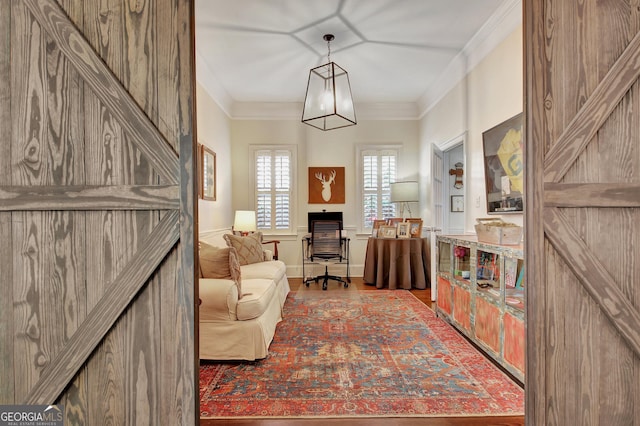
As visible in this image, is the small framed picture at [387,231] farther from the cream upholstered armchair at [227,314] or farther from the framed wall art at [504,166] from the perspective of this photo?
the cream upholstered armchair at [227,314]

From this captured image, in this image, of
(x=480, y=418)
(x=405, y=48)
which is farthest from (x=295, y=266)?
(x=480, y=418)

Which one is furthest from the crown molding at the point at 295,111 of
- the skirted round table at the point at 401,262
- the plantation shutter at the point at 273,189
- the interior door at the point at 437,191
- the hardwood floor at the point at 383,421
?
the hardwood floor at the point at 383,421

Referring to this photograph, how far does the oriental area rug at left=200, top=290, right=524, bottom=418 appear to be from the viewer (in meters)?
1.99

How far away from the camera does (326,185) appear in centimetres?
598

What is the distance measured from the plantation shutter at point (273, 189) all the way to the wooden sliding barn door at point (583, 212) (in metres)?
4.85

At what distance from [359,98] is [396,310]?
3561 mm

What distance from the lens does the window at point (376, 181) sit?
6.00m

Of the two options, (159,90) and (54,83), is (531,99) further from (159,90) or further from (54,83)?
(54,83)

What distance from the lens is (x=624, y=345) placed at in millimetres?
1312

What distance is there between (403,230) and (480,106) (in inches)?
85.5

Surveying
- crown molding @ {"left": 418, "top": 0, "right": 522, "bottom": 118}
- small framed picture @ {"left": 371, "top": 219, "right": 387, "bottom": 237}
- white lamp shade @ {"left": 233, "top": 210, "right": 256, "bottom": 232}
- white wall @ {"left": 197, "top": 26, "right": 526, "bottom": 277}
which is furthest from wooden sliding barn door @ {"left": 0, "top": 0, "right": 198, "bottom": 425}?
small framed picture @ {"left": 371, "top": 219, "right": 387, "bottom": 237}

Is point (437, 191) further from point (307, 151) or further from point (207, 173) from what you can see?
point (207, 173)

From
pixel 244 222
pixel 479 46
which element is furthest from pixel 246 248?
pixel 479 46

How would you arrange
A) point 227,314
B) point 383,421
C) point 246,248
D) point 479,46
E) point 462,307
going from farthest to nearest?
point 246,248 < point 479,46 < point 462,307 < point 227,314 < point 383,421
